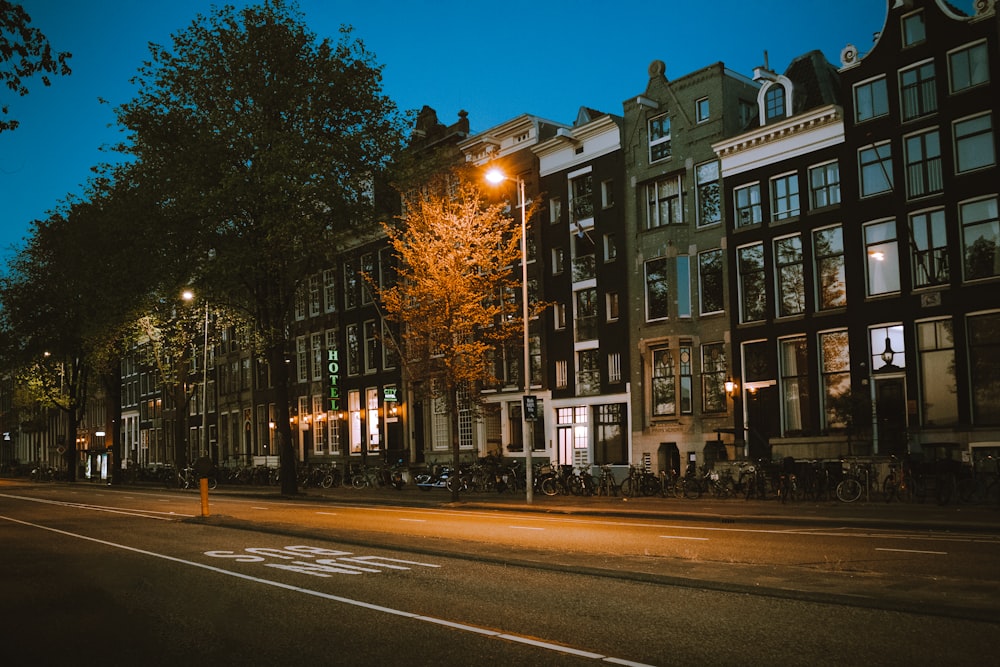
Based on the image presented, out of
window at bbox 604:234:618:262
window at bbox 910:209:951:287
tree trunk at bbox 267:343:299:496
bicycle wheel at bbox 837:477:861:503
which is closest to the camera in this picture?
bicycle wheel at bbox 837:477:861:503

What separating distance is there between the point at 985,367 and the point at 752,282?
992cm

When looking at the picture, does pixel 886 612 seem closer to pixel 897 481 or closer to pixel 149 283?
pixel 897 481

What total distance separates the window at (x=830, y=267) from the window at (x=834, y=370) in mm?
1214

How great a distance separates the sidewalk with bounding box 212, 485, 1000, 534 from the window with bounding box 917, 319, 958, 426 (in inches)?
226

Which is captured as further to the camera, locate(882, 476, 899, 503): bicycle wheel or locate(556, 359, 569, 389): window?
locate(556, 359, 569, 389): window

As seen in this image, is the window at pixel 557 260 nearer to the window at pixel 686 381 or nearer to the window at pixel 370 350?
the window at pixel 686 381

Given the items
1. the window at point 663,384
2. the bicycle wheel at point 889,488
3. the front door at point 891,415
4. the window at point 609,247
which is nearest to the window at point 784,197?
the window at point 663,384

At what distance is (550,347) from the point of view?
4784 cm

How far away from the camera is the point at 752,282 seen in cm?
3938

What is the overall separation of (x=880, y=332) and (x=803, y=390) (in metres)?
3.80

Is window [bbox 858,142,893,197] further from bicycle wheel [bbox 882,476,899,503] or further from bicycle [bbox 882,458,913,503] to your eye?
bicycle wheel [bbox 882,476,899,503]

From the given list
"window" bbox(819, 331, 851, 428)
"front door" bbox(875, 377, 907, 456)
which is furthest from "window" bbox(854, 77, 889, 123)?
"front door" bbox(875, 377, 907, 456)

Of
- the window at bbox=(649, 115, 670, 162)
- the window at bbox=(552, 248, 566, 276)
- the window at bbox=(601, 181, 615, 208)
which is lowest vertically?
the window at bbox=(552, 248, 566, 276)

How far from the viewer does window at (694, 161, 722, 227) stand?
41.1 metres
